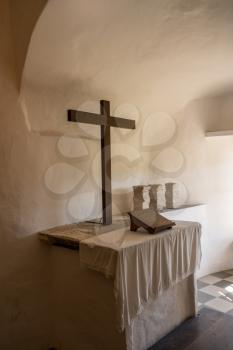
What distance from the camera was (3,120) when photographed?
6.07 feet

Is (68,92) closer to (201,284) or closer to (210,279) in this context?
(201,284)

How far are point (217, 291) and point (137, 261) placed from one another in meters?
1.63

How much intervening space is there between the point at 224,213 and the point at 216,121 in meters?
1.13

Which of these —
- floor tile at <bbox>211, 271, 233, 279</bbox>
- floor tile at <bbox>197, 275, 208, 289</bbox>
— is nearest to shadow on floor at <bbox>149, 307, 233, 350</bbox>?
floor tile at <bbox>197, 275, 208, 289</bbox>

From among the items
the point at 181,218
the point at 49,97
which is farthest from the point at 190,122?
the point at 49,97

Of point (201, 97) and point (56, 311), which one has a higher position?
point (201, 97)

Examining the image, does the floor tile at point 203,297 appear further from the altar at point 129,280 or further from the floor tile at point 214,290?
the altar at point 129,280

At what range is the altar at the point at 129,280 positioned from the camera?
66.2 inches

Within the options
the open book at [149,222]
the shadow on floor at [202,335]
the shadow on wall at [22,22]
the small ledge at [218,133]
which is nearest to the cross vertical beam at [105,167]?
the open book at [149,222]

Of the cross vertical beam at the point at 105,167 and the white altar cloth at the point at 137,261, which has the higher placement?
the cross vertical beam at the point at 105,167

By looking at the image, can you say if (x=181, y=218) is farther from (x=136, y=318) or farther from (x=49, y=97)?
(x=49, y=97)

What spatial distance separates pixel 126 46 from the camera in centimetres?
200

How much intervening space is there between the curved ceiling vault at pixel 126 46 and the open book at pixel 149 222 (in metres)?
1.04

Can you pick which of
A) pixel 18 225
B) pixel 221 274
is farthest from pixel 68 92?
pixel 221 274
